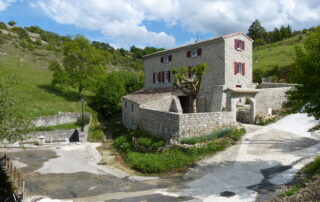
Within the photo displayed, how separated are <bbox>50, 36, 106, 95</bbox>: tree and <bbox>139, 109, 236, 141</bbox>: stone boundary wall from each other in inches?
796

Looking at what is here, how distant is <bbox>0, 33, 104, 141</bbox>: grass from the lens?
3171cm

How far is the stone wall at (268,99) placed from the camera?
2386cm

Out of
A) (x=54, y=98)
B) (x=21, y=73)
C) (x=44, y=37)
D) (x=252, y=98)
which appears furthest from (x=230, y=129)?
(x=44, y=37)

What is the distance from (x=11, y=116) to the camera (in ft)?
38.0

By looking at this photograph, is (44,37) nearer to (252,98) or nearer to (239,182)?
(252,98)

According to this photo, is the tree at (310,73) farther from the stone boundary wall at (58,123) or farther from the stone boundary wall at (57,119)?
the stone boundary wall at (57,119)

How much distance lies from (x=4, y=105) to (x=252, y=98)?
1977 centimetres

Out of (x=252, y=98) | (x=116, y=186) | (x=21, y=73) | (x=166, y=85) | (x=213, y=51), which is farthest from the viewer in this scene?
(x=21, y=73)

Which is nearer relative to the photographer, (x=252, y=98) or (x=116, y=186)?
(x=116, y=186)

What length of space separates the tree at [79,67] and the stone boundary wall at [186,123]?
20.2 meters

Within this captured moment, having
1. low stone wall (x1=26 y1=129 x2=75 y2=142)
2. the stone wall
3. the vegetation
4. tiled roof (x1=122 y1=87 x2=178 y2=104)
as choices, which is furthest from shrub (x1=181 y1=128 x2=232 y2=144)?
low stone wall (x1=26 y1=129 x2=75 y2=142)

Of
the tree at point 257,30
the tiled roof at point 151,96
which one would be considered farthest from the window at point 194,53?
the tree at point 257,30

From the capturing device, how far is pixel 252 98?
22406 millimetres

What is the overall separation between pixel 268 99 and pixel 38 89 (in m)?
34.9
